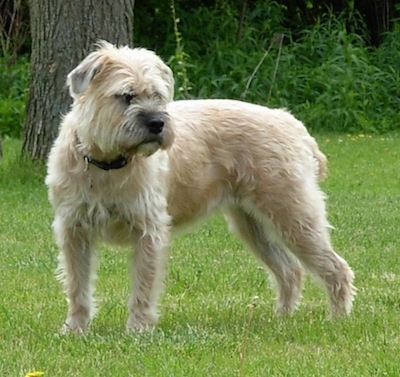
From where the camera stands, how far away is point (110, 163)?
6.28 m

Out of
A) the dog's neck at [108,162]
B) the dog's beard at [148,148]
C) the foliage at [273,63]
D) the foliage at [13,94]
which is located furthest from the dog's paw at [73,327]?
the foliage at [13,94]

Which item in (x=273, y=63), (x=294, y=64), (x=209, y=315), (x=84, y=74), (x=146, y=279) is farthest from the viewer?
(x=294, y=64)

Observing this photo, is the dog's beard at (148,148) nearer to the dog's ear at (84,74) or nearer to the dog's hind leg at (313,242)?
the dog's ear at (84,74)

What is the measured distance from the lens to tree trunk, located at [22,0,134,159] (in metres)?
11.7

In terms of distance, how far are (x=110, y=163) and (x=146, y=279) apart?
688 millimetres

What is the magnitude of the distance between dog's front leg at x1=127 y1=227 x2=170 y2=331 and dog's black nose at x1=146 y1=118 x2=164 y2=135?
650 millimetres

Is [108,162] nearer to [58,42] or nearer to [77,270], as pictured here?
[77,270]

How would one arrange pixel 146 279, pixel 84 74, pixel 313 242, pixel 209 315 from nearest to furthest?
pixel 84 74, pixel 146 279, pixel 209 315, pixel 313 242

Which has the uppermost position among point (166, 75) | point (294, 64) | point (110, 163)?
point (166, 75)

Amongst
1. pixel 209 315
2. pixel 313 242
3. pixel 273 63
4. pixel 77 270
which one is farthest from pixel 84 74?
pixel 273 63

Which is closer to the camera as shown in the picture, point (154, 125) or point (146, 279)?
point (154, 125)

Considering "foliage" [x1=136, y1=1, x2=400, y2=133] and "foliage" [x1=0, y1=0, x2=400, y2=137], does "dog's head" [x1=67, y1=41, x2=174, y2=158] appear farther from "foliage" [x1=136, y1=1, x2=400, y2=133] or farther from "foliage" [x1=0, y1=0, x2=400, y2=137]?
"foliage" [x1=136, y1=1, x2=400, y2=133]

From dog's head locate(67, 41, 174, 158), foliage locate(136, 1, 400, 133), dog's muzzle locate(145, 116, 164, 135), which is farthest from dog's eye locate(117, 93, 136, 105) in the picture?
foliage locate(136, 1, 400, 133)

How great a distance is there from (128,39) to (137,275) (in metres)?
5.90
